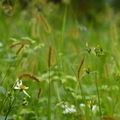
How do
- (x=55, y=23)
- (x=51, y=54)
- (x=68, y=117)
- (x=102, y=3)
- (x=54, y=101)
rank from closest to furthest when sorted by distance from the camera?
(x=51, y=54) < (x=68, y=117) < (x=54, y=101) < (x=55, y=23) < (x=102, y=3)

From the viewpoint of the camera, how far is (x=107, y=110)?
5.95ft

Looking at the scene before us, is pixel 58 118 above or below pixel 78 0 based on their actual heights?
below

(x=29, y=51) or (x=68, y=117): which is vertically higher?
(x=29, y=51)

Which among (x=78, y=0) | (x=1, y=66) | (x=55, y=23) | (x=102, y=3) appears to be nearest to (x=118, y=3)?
(x=102, y=3)

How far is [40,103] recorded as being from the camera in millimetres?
1826

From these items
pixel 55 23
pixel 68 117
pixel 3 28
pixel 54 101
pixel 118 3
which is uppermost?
pixel 118 3

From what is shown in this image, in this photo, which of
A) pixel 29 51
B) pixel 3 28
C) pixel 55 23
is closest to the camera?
pixel 29 51

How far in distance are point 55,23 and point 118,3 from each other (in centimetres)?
874

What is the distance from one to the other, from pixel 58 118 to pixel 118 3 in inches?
504

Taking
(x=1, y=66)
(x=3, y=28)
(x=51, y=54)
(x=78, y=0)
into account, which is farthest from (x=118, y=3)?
(x=51, y=54)

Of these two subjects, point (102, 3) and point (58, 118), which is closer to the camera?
point (58, 118)

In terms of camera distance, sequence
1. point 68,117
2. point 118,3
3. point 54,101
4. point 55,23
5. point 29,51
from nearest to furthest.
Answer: point 68,117 < point 54,101 < point 29,51 < point 55,23 < point 118,3

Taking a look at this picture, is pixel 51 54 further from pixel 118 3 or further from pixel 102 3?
pixel 118 3

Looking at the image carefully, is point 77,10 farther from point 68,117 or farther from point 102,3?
point 68,117
